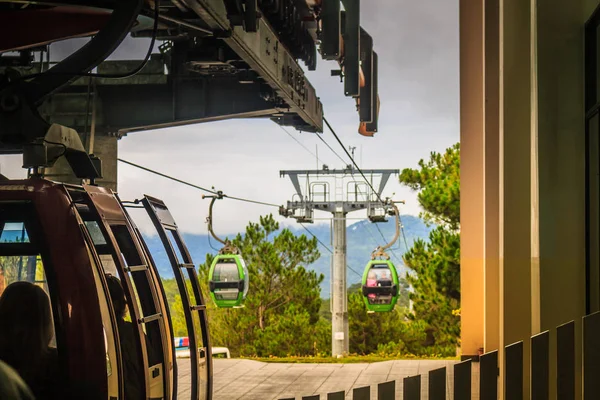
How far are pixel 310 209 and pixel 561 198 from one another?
1705 inches

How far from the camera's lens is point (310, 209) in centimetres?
4959

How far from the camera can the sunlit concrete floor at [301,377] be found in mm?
11930

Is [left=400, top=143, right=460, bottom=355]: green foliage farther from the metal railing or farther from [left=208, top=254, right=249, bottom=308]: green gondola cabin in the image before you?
the metal railing

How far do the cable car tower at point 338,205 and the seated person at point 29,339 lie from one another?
41.1 meters

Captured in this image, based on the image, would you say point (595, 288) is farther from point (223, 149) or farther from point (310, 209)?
point (223, 149)

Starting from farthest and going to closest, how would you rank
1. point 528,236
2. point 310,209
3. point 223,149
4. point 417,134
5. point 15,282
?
1. point 417,134
2. point 223,149
3. point 310,209
4. point 528,236
5. point 15,282

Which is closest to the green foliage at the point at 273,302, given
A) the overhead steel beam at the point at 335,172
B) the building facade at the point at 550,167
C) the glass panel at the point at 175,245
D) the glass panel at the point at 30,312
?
the overhead steel beam at the point at 335,172

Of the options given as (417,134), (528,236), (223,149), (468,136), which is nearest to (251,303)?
(468,136)

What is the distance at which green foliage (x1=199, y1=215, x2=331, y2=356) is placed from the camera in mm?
54969

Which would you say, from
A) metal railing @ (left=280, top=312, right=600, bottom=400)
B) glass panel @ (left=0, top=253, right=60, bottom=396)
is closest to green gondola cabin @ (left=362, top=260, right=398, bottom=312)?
glass panel @ (left=0, top=253, right=60, bottom=396)

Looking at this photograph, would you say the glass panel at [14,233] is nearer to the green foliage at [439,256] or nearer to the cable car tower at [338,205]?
the green foliage at [439,256]

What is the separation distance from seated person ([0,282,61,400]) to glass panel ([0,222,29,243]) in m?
0.24

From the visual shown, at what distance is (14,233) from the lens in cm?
476

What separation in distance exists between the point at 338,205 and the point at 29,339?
4458 centimetres
